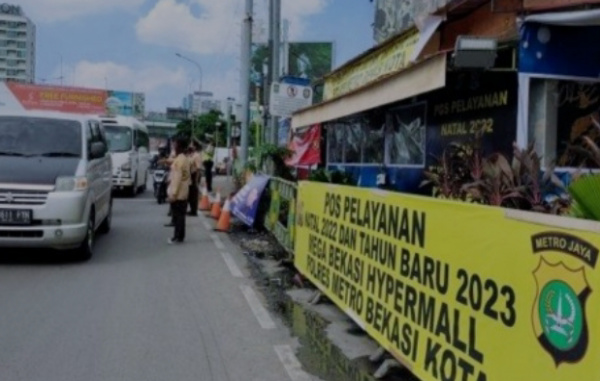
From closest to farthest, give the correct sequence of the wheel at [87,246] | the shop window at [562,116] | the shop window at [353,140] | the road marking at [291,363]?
the road marking at [291,363]
the shop window at [562,116]
the wheel at [87,246]
the shop window at [353,140]

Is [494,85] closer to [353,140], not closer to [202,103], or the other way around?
[353,140]

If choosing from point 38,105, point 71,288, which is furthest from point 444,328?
point 38,105

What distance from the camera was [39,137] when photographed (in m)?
10.2

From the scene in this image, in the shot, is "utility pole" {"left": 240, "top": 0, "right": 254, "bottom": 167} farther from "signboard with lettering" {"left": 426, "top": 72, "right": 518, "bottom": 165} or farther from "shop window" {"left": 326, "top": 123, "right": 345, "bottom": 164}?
"signboard with lettering" {"left": 426, "top": 72, "right": 518, "bottom": 165}

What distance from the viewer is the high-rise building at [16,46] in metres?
85.1

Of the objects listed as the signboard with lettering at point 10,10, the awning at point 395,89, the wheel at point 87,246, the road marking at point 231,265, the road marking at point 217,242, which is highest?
the signboard with lettering at point 10,10

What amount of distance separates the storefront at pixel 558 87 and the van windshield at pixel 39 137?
6.16 meters

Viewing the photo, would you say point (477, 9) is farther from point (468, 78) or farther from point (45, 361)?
point (45, 361)

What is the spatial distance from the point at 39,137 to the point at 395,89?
5.24 metres

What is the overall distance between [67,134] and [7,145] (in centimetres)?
83

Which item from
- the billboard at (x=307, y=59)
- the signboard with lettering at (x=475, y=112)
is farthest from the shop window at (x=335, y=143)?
the billboard at (x=307, y=59)

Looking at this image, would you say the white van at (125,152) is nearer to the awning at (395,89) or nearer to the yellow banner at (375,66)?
the yellow banner at (375,66)

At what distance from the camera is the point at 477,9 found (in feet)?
28.0

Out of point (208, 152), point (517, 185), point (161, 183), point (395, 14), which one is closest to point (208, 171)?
point (208, 152)
